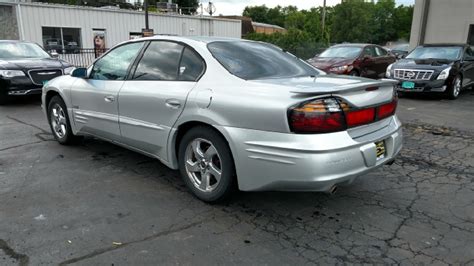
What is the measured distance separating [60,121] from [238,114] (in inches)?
133

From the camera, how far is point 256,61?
385 cm

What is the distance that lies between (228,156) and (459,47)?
33.9 ft

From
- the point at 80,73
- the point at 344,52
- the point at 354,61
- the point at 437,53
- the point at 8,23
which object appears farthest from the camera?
the point at 8,23

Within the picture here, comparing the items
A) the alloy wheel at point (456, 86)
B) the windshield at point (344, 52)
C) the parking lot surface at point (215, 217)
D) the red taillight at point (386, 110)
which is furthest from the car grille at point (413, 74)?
the red taillight at point (386, 110)

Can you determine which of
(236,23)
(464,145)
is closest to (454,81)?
(464,145)

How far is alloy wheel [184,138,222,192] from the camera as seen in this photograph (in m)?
3.50

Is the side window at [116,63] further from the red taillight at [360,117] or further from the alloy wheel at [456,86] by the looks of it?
the alloy wheel at [456,86]

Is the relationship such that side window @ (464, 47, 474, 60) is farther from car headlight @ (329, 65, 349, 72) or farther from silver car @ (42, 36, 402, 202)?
silver car @ (42, 36, 402, 202)

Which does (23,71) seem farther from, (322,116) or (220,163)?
(322,116)

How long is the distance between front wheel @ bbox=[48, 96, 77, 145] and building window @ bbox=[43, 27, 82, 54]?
1484 centimetres

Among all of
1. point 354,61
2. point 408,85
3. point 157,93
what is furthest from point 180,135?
point 354,61

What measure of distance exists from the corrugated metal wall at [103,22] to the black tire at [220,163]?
18.4 metres

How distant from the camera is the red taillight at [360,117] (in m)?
3.06

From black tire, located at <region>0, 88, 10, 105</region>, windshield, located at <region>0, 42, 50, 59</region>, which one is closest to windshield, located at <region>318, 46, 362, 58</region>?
windshield, located at <region>0, 42, 50, 59</region>
